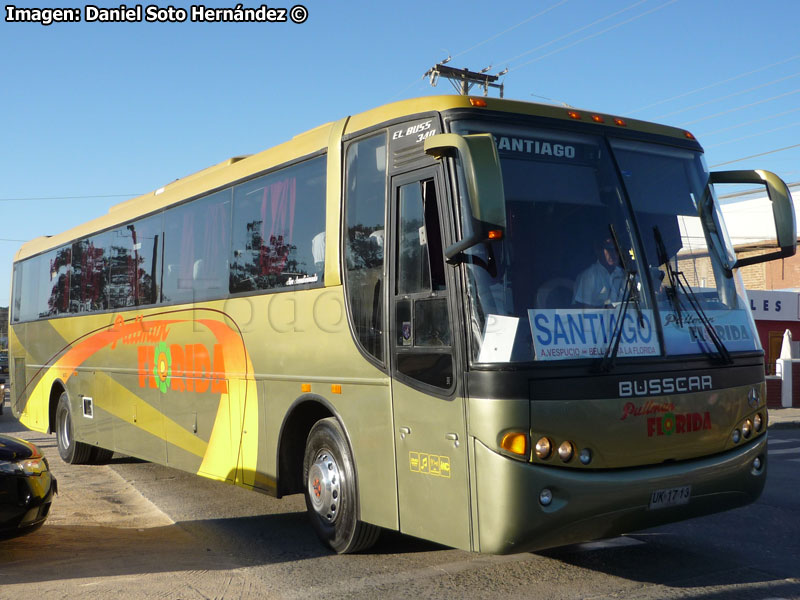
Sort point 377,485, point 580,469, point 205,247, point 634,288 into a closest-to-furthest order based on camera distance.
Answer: point 580,469, point 634,288, point 377,485, point 205,247

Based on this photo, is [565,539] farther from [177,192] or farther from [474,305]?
[177,192]

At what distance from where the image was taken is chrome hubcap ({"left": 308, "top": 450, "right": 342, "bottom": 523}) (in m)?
6.86

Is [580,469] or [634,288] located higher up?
[634,288]

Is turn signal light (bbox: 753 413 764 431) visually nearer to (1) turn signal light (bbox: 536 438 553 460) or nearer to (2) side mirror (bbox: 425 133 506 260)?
(1) turn signal light (bbox: 536 438 553 460)

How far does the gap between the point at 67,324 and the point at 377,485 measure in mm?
8267

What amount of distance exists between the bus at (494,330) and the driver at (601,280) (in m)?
0.02

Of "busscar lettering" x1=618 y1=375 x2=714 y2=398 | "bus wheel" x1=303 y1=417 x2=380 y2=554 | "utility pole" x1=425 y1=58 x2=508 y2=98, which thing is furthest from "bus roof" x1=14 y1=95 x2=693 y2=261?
"utility pole" x1=425 y1=58 x2=508 y2=98

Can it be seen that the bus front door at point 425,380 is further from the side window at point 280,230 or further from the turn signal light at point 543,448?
the side window at point 280,230

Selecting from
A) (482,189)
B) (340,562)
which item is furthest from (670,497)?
(340,562)

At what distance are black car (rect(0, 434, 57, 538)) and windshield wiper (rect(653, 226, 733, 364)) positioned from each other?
5203 mm

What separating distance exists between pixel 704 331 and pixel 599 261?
0.98 m

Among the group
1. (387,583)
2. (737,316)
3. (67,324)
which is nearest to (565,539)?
(387,583)

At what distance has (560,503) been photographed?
5242 mm

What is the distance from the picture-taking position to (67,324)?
1296 cm
